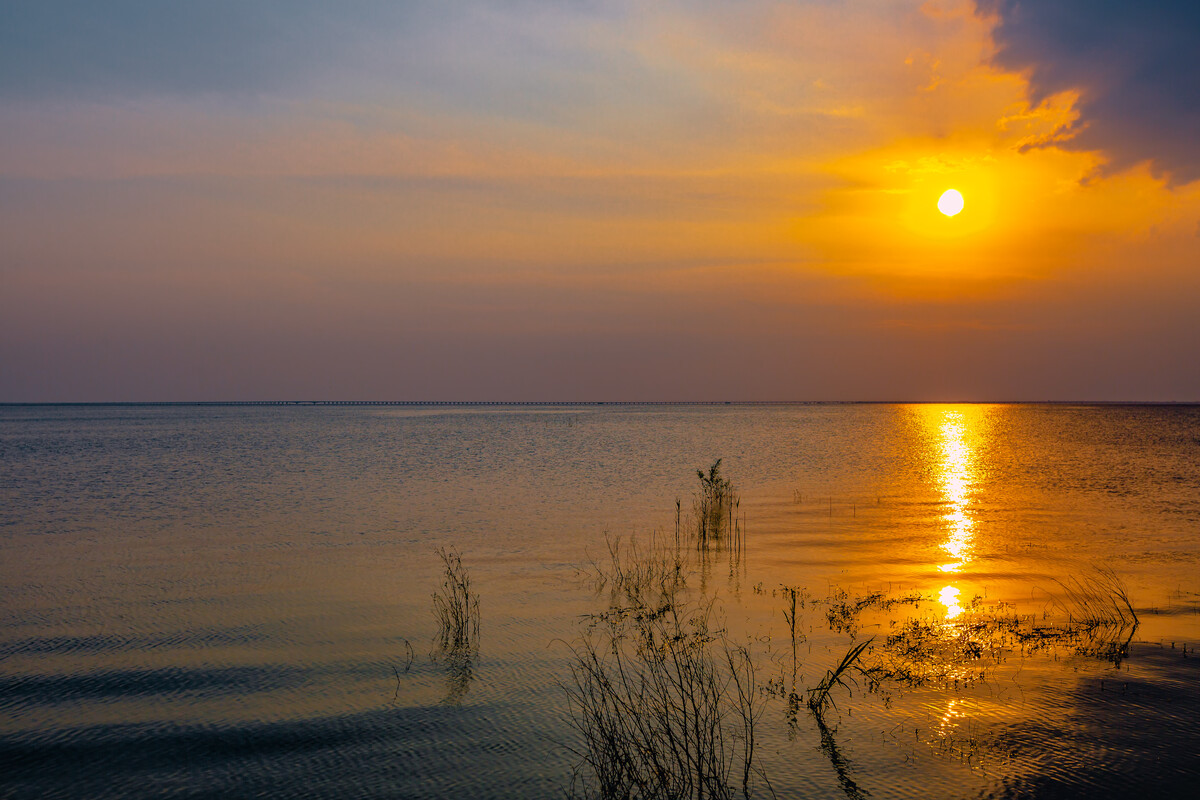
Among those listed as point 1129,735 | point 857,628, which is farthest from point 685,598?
point 1129,735

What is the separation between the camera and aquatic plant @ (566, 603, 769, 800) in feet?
32.7

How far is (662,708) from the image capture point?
12.4m

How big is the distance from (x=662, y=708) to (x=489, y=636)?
5348 mm

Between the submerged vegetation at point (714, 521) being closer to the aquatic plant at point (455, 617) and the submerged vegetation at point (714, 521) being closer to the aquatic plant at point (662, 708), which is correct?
the aquatic plant at point (662, 708)

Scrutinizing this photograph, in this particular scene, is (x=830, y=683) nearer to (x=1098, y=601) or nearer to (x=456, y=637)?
(x=456, y=637)

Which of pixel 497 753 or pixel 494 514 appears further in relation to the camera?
pixel 494 514

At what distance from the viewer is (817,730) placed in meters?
11.9

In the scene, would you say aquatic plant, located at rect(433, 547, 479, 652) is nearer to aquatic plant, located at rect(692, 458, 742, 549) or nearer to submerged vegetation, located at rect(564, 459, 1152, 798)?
submerged vegetation, located at rect(564, 459, 1152, 798)

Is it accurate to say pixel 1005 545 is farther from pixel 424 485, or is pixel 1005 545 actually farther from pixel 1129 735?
pixel 424 485

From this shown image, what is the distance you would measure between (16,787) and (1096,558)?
2644cm

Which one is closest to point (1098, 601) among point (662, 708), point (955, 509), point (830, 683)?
point (830, 683)

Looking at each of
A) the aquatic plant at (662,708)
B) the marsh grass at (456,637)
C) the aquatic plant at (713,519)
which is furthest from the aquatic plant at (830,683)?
the aquatic plant at (713,519)

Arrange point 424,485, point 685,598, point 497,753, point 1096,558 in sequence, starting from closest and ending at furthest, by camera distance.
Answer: point 497,753 < point 685,598 < point 1096,558 < point 424,485

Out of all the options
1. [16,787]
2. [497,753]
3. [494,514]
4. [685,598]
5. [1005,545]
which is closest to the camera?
[16,787]
